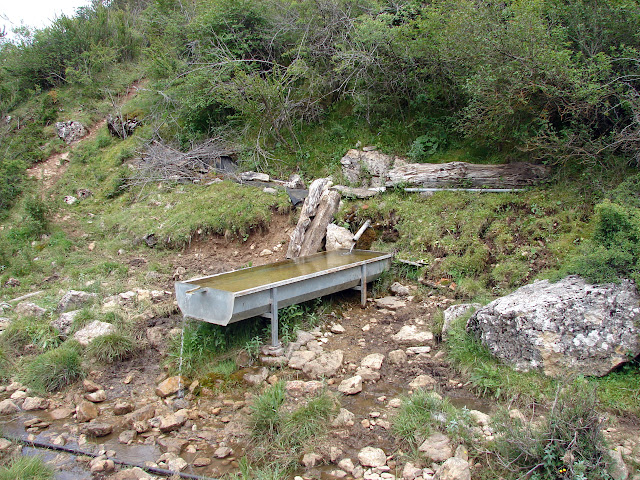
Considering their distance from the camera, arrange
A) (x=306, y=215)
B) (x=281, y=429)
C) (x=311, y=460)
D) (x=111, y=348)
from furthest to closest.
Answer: (x=306, y=215) < (x=111, y=348) < (x=281, y=429) < (x=311, y=460)

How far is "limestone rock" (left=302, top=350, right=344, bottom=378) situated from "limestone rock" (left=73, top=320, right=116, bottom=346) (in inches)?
97.6

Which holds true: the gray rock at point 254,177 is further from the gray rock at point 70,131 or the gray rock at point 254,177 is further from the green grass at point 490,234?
the gray rock at point 70,131

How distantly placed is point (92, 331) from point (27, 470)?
2.38 meters

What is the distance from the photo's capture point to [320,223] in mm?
7801

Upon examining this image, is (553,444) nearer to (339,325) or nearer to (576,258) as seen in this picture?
(576,258)

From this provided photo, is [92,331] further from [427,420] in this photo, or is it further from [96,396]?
[427,420]

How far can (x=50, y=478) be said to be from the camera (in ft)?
Answer: 11.6

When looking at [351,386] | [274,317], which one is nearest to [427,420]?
[351,386]

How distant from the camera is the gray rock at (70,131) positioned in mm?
15086

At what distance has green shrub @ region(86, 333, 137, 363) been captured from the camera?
535 cm

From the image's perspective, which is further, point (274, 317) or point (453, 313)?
point (453, 313)

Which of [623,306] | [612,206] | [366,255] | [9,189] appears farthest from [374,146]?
[9,189]

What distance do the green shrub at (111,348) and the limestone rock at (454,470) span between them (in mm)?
3765

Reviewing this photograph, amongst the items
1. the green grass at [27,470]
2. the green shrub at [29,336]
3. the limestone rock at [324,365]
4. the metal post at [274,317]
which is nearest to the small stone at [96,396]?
the green grass at [27,470]
